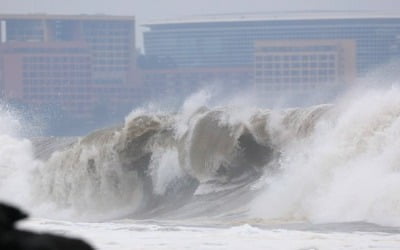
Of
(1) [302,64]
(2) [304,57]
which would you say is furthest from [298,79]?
(2) [304,57]

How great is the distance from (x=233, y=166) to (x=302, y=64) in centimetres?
15657

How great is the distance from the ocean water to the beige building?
462 feet

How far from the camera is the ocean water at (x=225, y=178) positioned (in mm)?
18766

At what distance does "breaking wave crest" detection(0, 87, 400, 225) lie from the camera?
23.4 metres

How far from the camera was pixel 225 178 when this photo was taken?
99.9ft

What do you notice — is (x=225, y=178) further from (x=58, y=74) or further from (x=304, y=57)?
(x=58, y=74)

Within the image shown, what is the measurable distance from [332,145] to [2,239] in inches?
796

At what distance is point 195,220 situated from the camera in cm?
2550

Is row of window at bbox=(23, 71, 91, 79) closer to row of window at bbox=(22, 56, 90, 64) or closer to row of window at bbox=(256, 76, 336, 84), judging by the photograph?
row of window at bbox=(22, 56, 90, 64)

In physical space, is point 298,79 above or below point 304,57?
below

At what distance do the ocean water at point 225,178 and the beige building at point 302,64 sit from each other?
462 feet

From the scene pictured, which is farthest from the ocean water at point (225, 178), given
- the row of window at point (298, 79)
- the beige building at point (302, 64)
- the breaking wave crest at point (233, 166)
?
the beige building at point (302, 64)

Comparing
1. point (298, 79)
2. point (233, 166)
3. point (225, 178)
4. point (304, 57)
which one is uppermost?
point (304, 57)

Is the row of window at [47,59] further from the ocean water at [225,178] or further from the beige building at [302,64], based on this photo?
the ocean water at [225,178]
